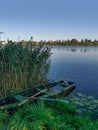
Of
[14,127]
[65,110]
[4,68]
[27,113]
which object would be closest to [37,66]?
[4,68]

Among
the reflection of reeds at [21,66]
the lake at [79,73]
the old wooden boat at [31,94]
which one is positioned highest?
the reflection of reeds at [21,66]

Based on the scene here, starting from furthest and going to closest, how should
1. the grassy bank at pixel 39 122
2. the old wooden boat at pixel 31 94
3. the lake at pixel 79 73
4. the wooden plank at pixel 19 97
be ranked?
the lake at pixel 79 73
the wooden plank at pixel 19 97
the old wooden boat at pixel 31 94
the grassy bank at pixel 39 122

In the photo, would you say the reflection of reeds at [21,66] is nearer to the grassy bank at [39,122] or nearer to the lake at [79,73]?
the grassy bank at [39,122]

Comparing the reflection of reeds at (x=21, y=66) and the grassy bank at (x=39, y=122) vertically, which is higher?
the reflection of reeds at (x=21, y=66)

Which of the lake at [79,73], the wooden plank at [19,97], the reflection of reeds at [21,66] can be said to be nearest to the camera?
the wooden plank at [19,97]

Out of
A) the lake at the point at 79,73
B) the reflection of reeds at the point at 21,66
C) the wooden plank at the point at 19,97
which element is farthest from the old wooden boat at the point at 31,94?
the lake at the point at 79,73

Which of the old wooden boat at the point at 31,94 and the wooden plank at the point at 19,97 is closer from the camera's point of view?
the old wooden boat at the point at 31,94

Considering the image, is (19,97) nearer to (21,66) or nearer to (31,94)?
(31,94)

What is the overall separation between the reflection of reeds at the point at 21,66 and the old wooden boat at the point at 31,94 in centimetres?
73

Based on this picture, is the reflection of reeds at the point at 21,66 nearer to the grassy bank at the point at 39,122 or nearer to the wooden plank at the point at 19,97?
the wooden plank at the point at 19,97

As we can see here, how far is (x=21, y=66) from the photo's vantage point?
15.0m

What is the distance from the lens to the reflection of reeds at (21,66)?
1390 cm

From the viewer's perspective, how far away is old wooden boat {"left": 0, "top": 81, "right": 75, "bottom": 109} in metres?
11.8

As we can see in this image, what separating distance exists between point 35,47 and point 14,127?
8.90 metres
